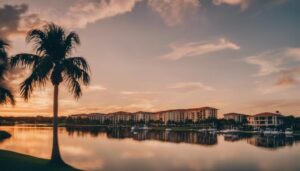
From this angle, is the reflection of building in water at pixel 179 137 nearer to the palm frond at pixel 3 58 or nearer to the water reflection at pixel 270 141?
the water reflection at pixel 270 141

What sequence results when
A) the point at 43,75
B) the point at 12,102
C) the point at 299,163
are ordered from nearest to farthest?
the point at 43,75, the point at 12,102, the point at 299,163

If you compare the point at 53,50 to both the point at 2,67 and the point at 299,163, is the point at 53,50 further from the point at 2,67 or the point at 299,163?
the point at 299,163

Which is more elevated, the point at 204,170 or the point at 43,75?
the point at 43,75

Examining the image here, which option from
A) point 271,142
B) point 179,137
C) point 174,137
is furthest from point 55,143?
point 179,137

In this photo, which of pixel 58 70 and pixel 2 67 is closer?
pixel 58 70

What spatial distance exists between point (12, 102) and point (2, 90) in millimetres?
1590

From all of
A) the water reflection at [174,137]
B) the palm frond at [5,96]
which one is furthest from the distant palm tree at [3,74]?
the water reflection at [174,137]

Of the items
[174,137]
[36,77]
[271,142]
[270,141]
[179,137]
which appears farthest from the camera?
[179,137]

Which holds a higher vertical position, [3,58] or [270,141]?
[3,58]

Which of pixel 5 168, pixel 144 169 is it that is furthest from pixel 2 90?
pixel 144 169

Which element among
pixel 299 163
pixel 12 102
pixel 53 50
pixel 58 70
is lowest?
pixel 299 163

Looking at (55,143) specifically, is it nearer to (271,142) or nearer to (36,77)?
(36,77)

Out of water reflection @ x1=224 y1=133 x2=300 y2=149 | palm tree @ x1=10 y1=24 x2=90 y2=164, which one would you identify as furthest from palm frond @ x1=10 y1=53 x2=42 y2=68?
water reflection @ x1=224 y1=133 x2=300 y2=149

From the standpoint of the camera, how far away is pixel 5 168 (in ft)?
63.5
